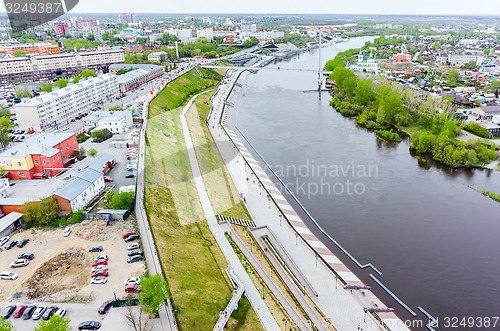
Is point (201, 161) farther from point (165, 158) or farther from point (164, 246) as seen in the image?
point (164, 246)

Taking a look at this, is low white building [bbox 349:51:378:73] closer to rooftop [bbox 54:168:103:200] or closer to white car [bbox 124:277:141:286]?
rooftop [bbox 54:168:103:200]

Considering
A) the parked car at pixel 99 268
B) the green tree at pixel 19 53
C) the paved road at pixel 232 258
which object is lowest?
the paved road at pixel 232 258

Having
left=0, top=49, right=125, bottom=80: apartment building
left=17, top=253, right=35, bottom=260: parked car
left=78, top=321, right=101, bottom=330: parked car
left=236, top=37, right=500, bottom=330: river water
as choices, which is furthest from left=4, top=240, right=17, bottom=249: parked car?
left=0, top=49, right=125, bottom=80: apartment building

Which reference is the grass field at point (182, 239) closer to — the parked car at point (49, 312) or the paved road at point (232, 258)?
the paved road at point (232, 258)

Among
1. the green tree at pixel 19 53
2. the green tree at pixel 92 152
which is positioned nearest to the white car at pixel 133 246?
the green tree at pixel 92 152

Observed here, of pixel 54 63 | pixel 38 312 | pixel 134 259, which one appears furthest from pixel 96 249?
pixel 54 63
